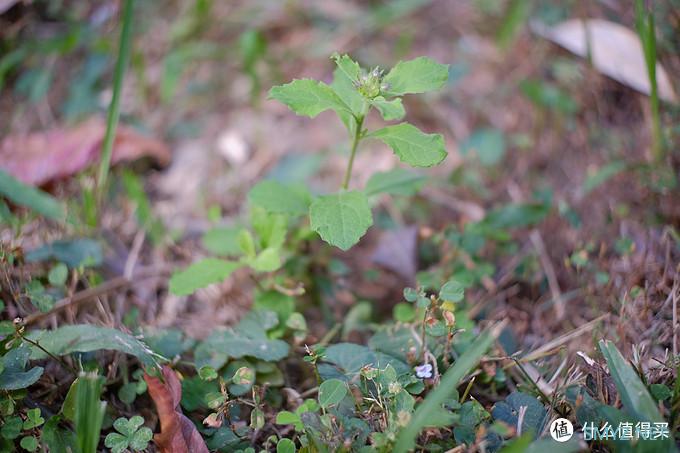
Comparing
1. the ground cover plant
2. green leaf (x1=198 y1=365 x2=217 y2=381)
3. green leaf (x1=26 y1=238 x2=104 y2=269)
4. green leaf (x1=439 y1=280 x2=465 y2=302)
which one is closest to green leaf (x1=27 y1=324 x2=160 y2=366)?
the ground cover plant

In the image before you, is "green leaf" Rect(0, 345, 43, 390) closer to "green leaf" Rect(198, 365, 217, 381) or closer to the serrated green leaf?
"green leaf" Rect(198, 365, 217, 381)

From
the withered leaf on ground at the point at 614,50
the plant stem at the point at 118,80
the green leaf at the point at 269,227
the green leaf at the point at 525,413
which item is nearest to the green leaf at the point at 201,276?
the green leaf at the point at 269,227

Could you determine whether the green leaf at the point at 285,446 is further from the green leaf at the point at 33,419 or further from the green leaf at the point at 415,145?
the green leaf at the point at 415,145

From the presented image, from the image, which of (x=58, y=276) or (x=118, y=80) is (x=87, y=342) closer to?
(x=58, y=276)

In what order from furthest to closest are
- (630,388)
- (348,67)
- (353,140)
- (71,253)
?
(71,253) < (353,140) < (348,67) < (630,388)

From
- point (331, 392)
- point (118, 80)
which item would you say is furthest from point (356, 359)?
point (118, 80)

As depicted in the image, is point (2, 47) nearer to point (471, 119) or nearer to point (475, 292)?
point (471, 119)

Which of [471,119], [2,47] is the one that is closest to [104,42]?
[2,47]
